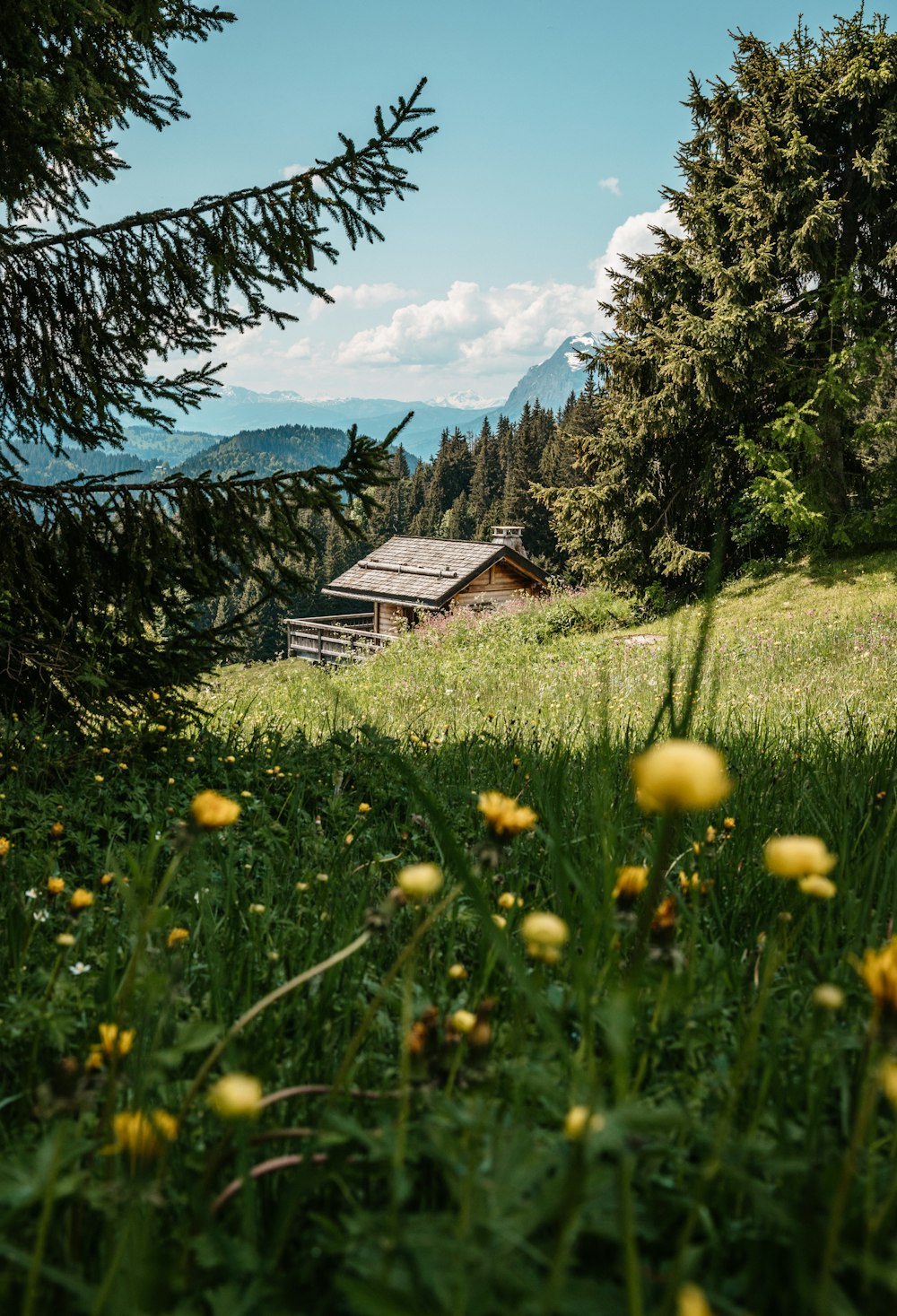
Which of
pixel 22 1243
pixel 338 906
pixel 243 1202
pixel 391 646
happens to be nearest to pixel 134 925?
pixel 338 906

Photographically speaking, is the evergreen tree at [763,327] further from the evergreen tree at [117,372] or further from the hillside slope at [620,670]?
the evergreen tree at [117,372]

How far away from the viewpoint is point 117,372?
4137 millimetres

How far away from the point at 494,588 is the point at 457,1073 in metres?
28.0

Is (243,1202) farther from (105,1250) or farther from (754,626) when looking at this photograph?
(754,626)

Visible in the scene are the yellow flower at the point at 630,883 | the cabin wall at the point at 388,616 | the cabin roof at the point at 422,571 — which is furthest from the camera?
the cabin wall at the point at 388,616

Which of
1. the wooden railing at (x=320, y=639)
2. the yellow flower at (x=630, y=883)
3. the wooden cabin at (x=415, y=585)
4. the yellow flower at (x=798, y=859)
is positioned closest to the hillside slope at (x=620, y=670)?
the yellow flower at (x=630, y=883)

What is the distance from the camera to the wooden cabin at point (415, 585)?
26.4 metres

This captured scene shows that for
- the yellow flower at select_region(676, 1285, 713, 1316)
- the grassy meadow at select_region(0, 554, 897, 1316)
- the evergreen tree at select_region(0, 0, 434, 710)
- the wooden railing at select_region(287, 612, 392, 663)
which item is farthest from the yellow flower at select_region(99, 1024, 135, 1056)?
the wooden railing at select_region(287, 612, 392, 663)

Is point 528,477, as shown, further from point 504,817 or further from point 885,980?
point 885,980

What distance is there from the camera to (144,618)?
366 centimetres

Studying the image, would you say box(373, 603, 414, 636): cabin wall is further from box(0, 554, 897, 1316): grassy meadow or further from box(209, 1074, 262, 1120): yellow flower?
box(209, 1074, 262, 1120): yellow flower

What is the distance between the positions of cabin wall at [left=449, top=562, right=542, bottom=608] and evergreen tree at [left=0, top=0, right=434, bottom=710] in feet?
71.8

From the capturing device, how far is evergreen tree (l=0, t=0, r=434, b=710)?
341cm

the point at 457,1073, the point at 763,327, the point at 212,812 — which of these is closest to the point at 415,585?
the point at 763,327
